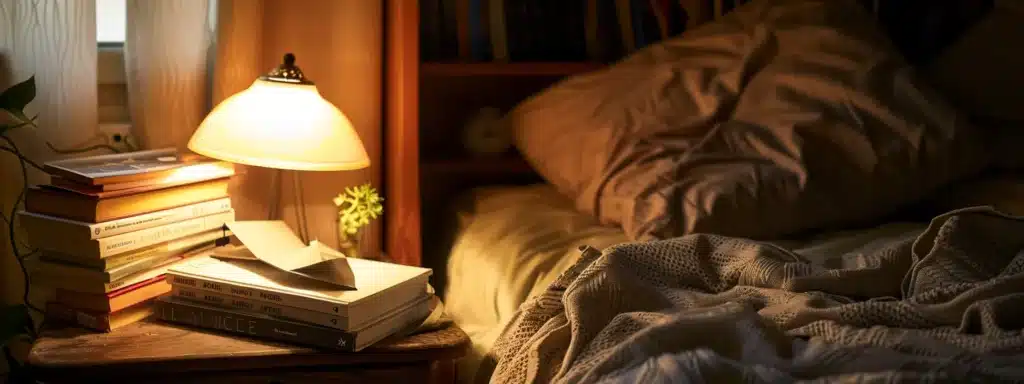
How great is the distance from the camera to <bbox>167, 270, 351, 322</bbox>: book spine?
3.92ft

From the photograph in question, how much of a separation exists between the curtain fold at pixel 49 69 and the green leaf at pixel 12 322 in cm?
18

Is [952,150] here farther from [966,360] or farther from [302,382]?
[302,382]

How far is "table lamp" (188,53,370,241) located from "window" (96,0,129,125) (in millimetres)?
294

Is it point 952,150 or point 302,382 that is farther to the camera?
point 952,150

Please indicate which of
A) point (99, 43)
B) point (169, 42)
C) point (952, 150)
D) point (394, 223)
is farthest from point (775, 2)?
point (99, 43)

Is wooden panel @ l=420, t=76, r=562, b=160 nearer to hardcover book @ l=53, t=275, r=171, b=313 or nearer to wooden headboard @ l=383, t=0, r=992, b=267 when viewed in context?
wooden headboard @ l=383, t=0, r=992, b=267

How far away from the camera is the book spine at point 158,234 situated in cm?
126

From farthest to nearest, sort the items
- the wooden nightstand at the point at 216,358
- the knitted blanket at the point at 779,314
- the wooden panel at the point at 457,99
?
the wooden panel at the point at 457,99, the wooden nightstand at the point at 216,358, the knitted blanket at the point at 779,314

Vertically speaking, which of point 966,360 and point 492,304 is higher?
point 966,360

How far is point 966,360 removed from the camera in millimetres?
823

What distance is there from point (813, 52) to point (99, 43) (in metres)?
1.11

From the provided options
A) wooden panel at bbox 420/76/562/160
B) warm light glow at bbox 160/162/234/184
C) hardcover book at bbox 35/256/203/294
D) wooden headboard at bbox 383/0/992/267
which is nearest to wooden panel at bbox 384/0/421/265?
wooden headboard at bbox 383/0/992/267

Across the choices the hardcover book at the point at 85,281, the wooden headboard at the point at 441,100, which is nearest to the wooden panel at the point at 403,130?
the wooden headboard at the point at 441,100

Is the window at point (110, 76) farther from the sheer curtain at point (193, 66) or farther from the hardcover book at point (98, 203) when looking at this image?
the hardcover book at point (98, 203)
